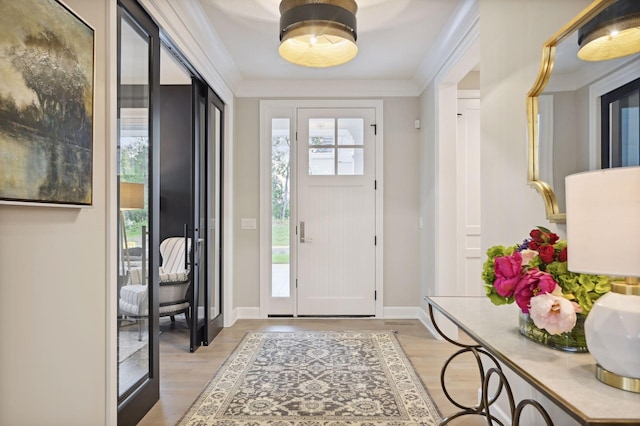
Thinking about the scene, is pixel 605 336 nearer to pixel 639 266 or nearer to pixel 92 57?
pixel 639 266

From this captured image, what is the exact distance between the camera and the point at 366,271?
14.1 ft

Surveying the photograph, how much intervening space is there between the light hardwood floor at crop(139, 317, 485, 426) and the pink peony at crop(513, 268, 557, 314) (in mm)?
1342

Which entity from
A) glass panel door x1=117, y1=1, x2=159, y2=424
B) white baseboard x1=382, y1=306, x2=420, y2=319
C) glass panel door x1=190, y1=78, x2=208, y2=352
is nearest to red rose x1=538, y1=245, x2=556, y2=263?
glass panel door x1=117, y1=1, x2=159, y2=424

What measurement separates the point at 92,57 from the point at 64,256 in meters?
0.84

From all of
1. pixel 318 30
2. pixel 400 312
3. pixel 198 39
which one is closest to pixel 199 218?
pixel 198 39

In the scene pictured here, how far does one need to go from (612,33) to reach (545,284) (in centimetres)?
86


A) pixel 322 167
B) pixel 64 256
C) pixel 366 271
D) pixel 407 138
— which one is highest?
pixel 407 138

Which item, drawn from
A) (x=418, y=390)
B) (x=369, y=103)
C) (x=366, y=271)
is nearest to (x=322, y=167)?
(x=369, y=103)

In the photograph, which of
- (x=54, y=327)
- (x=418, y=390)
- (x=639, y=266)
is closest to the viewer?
(x=639, y=266)

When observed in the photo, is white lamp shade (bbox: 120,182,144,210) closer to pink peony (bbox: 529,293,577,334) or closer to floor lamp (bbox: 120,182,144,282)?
floor lamp (bbox: 120,182,144,282)

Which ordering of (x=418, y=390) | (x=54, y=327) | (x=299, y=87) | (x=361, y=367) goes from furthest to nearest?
(x=299, y=87)
(x=361, y=367)
(x=418, y=390)
(x=54, y=327)

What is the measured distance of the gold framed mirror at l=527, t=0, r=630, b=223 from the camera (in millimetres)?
1358

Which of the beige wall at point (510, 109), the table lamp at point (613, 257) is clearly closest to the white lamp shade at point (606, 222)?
the table lamp at point (613, 257)

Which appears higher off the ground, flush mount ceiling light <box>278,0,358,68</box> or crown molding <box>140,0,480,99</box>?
crown molding <box>140,0,480,99</box>
